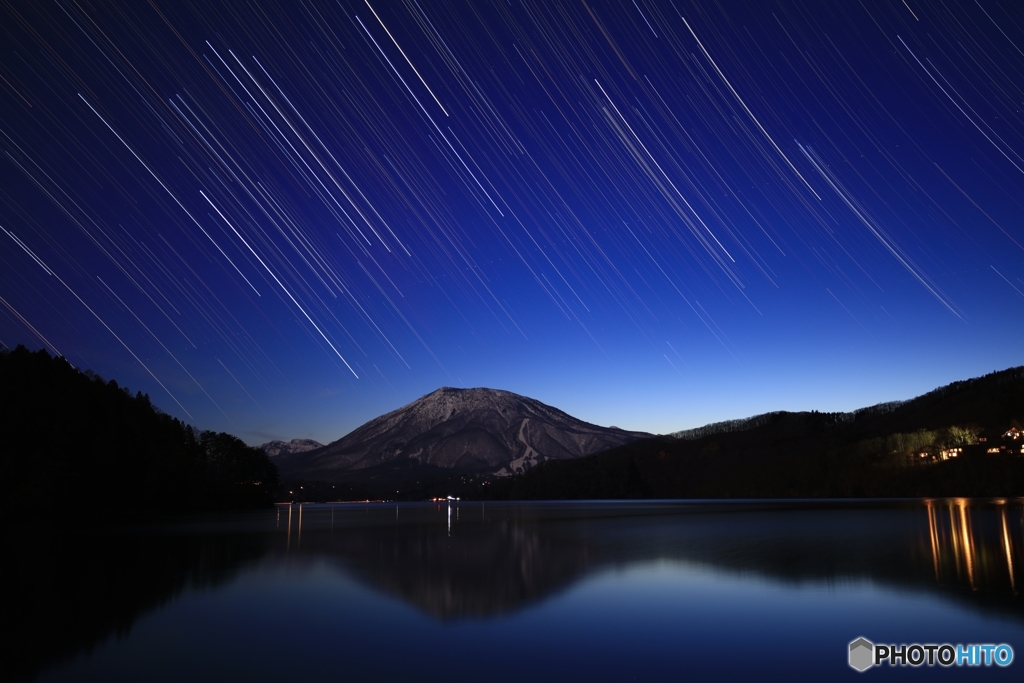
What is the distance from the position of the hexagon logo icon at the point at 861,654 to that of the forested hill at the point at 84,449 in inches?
2319

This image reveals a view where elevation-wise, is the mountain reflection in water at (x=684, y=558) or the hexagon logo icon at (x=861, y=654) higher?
the hexagon logo icon at (x=861, y=654)

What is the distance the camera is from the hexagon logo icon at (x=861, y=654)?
416 inches

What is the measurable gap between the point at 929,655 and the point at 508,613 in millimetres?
7968

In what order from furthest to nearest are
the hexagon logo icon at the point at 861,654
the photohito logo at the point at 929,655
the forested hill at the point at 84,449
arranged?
the forested hill at the point at 84,449 < the hexagon logo icon at the point at 861,654 < the photohito logo at the point at 929,655

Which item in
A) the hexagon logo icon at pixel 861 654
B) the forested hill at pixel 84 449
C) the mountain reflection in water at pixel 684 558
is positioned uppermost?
the forested hill at pixel 84 449

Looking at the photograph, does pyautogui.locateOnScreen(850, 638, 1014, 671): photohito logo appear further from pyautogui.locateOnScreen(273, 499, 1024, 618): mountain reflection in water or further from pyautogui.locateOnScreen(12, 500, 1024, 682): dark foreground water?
pyautogui.locateOnScreen(273, 499, 1024, 618): mountain reflection in water

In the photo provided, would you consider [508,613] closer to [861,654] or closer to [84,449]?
[861,654]

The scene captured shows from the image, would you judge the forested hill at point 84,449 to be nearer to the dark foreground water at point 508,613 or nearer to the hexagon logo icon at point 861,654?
the dark foreground water at point 508,613

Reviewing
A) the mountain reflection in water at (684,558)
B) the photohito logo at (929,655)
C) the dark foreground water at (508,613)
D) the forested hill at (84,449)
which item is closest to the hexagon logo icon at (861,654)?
the photohito logo at (929,655)

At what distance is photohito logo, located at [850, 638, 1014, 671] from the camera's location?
10.5 meters

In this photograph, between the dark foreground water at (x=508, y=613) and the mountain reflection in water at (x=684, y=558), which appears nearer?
the dark foreground water at (x=508, y=613)

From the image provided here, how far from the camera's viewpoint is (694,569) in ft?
77.0

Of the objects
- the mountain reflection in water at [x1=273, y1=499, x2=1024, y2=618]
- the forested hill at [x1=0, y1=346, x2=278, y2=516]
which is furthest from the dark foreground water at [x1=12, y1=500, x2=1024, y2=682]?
the forested hill at [x1=0, y1=346, x2=278, y2=516]

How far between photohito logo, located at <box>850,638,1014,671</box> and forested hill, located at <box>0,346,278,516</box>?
59.3 metres
